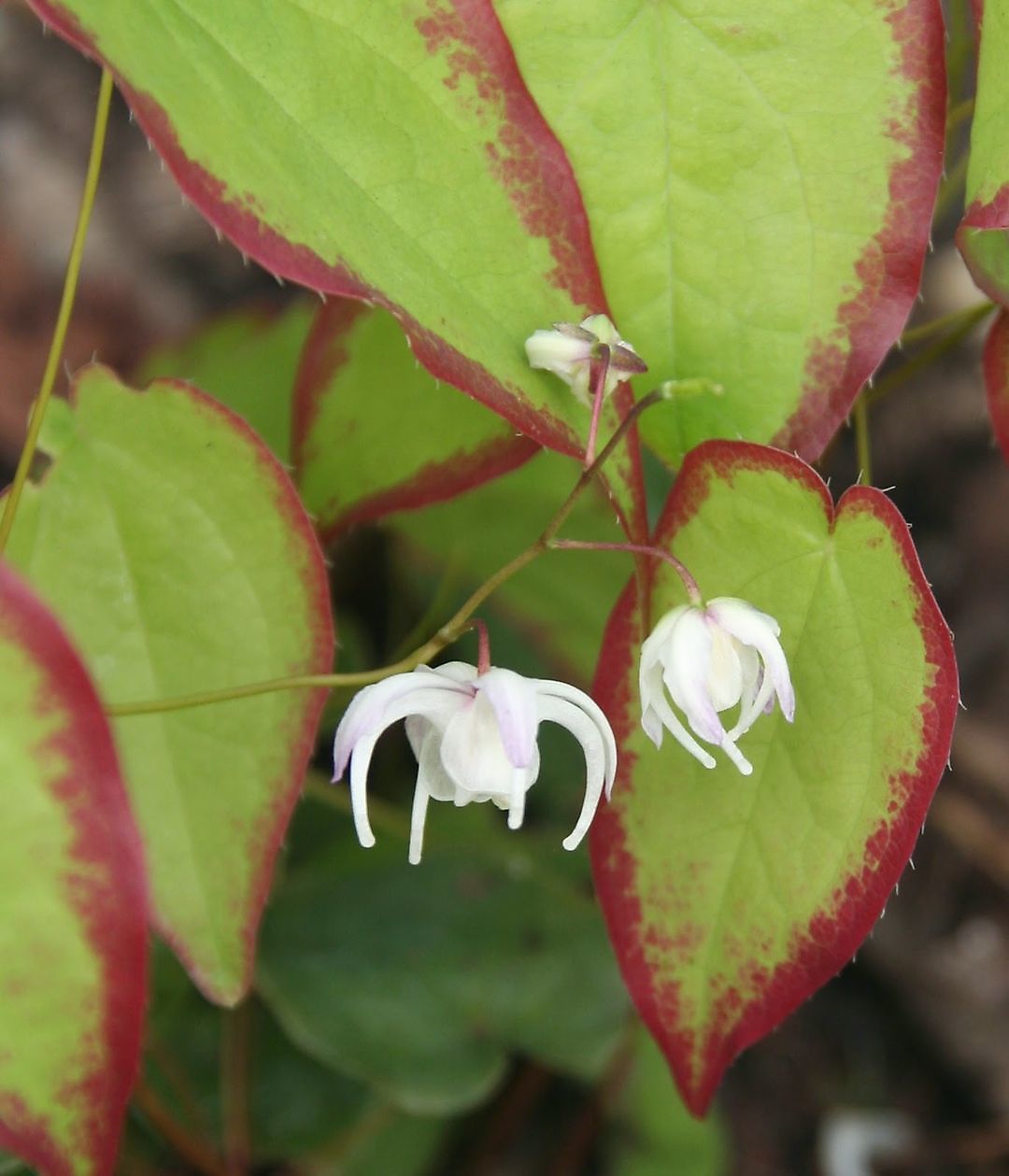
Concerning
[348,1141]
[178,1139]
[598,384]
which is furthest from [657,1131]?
[598,384]

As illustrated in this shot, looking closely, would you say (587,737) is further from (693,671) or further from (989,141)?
(989,141)

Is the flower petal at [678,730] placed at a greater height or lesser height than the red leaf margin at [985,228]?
lesser

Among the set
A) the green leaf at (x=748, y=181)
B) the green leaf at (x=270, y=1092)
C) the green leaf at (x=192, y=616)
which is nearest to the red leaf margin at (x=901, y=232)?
the green leaf at (x=748, y=181)

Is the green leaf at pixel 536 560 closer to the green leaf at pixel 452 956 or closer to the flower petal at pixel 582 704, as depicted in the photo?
the green leaf at pixel 452 956

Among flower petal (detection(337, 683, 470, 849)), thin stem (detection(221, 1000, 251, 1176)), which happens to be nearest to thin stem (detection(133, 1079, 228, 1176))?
thin stem (detection(221, 1000, 251, 1176))

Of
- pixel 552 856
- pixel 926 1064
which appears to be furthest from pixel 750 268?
pixel 926 1064

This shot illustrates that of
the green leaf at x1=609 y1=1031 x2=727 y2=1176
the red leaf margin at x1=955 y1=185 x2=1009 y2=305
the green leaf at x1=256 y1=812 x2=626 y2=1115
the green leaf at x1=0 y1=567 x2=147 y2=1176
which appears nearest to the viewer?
the green leaf at x1=0 y1=567 x2=147 y2=1176

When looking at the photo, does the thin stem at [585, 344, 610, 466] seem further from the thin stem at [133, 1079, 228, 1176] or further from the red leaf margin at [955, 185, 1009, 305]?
the thin stem at [133, 1079, 228, 1176]

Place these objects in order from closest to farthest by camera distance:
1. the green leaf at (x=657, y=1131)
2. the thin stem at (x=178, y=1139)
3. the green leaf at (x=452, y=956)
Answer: the thin stem at (x=178, y=1139) → the green leaf at (x=452, y=956) → the green leaf at (x=657, y=1131)
